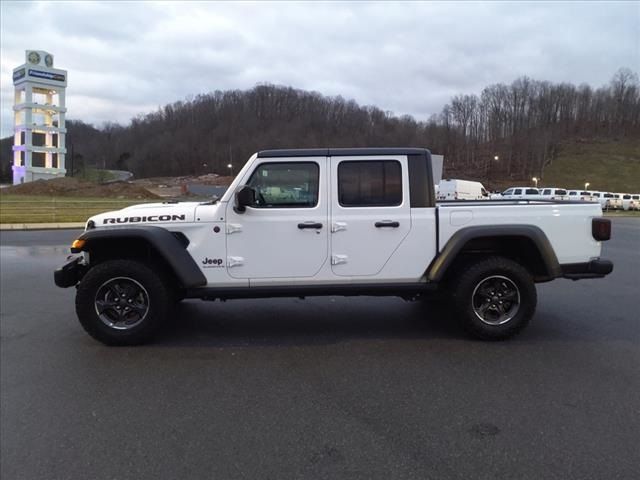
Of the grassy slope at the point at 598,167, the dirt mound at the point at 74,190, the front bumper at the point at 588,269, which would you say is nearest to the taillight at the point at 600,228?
the front bumper at the point at 588,269

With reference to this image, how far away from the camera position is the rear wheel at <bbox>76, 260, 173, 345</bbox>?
4.98 meters

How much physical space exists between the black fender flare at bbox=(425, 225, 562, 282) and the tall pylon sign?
90.8 m

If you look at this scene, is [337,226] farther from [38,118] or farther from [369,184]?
[38,118]

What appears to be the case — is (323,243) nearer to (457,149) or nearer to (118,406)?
(118,406)

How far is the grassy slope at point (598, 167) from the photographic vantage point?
201 ft

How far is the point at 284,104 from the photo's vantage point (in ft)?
544

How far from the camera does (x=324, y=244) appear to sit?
5.07 meters

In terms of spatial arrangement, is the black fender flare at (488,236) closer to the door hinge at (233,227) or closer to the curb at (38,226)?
the door hinge at (233,227)

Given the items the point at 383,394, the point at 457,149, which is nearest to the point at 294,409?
the point at 383,394

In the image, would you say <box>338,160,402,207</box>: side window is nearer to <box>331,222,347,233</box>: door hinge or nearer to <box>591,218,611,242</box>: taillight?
<box>331,222,347,233</box>: door hinge

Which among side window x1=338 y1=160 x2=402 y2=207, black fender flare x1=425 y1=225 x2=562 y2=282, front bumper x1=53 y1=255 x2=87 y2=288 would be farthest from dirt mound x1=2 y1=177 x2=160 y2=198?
black fender flare x1=425 y1=225 x2=562 y2=282

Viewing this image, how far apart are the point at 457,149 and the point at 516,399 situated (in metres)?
127

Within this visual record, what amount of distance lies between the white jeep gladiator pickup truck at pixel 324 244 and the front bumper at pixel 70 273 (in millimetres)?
16

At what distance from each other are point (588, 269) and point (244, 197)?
3.64m
